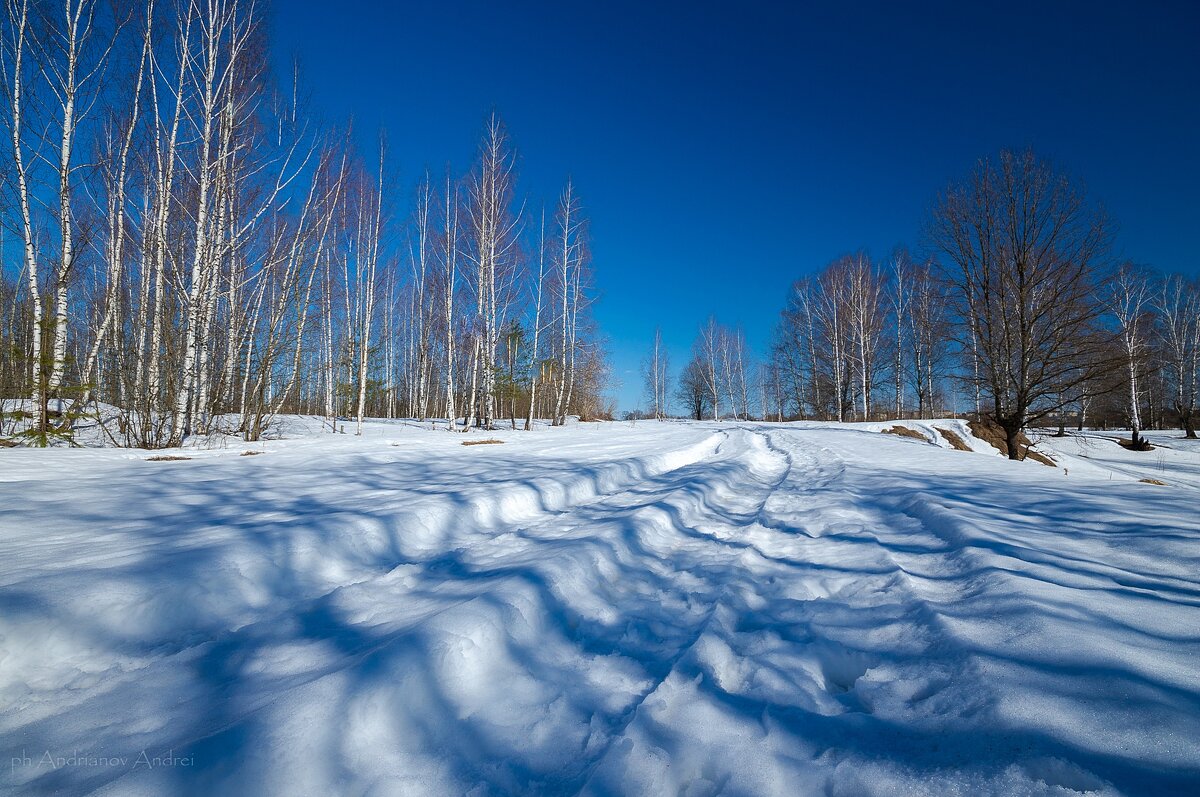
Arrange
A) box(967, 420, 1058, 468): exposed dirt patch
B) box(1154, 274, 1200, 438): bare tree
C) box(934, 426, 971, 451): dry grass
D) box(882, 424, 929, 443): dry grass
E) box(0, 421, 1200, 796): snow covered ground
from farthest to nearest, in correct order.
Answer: box(1154, 274, 1200, 438): bare tree < box(882, 424, 929, 443): dry grass < box(934, 426, 971, 451): dry grass < box(967, 420, 1058, 468): exposed dirt patch < box(0, 421, 1200, 796): snow covered ground

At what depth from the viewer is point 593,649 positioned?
1623mm

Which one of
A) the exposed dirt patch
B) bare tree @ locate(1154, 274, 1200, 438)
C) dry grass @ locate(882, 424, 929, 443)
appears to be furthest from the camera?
bare tree @ locate(1154, 274, 1200, 438)

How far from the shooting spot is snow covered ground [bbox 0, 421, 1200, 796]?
1.00 m

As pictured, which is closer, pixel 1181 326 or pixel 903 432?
pixel 903 432

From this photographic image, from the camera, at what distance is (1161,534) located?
2270 mm

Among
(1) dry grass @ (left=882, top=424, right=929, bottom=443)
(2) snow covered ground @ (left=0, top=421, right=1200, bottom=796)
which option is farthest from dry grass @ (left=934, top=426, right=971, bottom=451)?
(2) snow covered ground @ (left=0, top=421, right=1200, bottom=796)

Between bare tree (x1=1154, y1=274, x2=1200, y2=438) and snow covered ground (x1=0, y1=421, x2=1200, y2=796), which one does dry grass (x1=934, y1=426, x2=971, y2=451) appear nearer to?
snow covered ground (x1=0, y1=421, x2=1200, y2=796)

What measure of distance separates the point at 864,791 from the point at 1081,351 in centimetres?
1076

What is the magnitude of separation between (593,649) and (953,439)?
15.4 metres

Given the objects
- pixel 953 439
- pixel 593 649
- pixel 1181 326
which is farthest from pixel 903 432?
pixel 1181 326

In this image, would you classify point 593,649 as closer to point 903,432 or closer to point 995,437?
point 903,432

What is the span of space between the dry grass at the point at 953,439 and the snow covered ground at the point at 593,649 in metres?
10.8

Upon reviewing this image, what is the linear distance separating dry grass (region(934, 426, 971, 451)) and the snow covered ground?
35.5 feet

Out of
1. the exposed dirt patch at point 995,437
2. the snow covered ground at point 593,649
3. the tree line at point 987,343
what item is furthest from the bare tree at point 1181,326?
the snow covered ground at point 593,649
